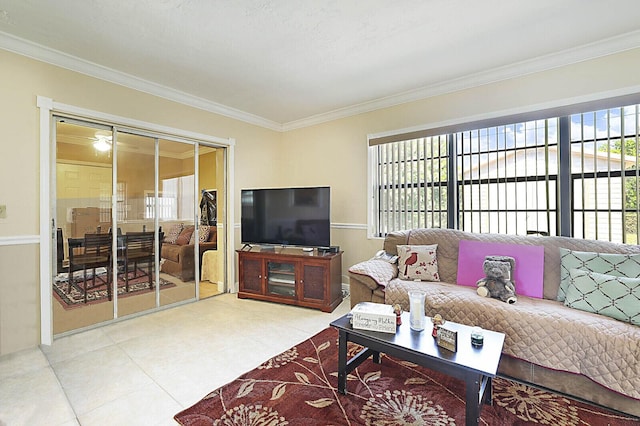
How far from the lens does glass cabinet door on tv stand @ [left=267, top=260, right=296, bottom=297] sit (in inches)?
143

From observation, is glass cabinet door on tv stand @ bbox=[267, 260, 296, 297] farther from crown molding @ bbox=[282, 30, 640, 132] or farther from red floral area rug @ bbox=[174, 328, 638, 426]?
crown molding @ bbox=[282, 30, 640, 132]

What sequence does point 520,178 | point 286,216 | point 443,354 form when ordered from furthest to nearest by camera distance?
1. point 286,216
2. point 520,178
3. point 443,354

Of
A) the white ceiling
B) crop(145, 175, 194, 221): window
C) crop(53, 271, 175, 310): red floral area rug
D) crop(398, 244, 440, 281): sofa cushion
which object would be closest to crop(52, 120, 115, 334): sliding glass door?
crop(53, 271, 175, 310): red floral area rug

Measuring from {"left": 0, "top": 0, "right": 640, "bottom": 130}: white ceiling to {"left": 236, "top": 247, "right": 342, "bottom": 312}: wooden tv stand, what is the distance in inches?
80.0

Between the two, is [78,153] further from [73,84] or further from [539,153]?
[539,153]

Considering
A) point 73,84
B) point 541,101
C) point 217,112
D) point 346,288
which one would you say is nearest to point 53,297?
point 73,84

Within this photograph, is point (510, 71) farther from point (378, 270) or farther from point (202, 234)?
point (202, 234)

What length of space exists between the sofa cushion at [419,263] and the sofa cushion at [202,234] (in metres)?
2.58

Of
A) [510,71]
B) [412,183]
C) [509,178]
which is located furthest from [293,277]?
[510,71]

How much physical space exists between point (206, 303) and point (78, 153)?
7.01 feet

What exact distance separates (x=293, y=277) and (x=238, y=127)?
230 centimetres

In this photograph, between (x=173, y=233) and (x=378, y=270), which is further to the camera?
(x=173, y=233)

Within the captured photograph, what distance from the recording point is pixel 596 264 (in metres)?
2.19

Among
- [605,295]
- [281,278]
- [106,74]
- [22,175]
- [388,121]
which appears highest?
[106,74]
